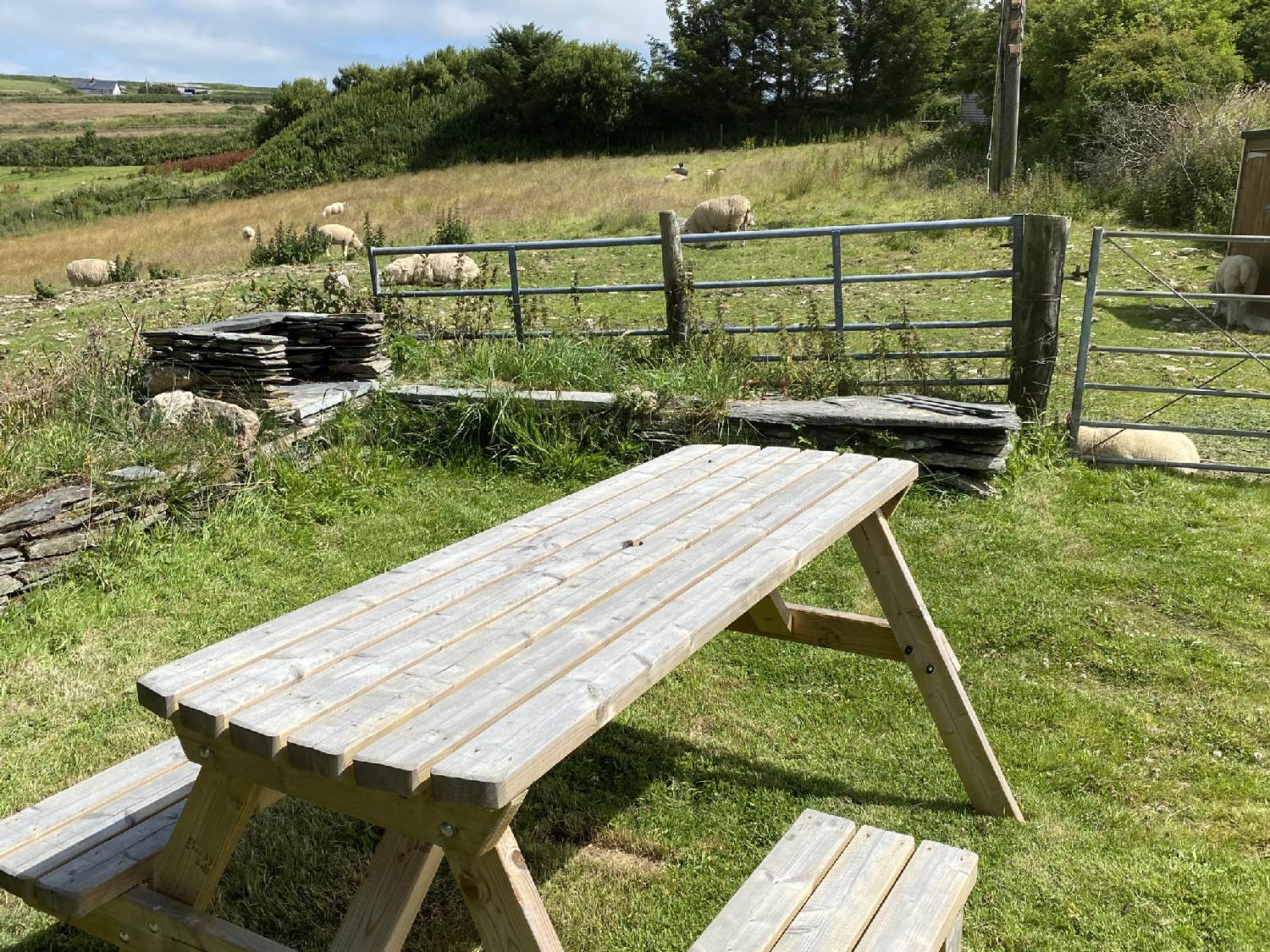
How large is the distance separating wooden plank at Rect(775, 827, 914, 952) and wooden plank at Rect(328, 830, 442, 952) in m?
0.64

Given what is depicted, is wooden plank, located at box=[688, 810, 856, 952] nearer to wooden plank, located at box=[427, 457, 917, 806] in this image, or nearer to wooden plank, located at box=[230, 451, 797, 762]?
wooden plank, located at box=[427, 457, 917, 806]

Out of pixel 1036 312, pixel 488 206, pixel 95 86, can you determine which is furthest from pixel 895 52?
pixel 95 86

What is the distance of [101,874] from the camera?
5.85 ft

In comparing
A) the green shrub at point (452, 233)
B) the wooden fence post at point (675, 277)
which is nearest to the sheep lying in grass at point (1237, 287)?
the wooden fence post at point (675, 277)

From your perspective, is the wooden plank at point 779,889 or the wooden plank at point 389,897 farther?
the wooden plank at point 779,889

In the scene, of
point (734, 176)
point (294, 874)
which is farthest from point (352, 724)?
point (734, 176)

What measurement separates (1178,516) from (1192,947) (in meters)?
3.28

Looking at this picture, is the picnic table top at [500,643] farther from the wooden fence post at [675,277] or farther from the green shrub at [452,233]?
the green shrub at [452,233]

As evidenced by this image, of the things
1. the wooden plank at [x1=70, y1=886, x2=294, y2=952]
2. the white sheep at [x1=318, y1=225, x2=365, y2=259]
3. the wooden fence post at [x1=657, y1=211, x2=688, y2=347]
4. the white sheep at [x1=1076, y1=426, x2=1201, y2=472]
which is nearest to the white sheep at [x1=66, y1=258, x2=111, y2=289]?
the white sheep at [x1=318, y1=225, x2=365, y2=259]

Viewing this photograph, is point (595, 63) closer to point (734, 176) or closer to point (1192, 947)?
point (734, 176)

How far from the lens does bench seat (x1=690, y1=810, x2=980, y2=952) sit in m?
1.76

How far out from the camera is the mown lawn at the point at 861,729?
8.66 ft

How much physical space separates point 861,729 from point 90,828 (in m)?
2.40

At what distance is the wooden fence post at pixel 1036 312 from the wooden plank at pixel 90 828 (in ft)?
17.4
